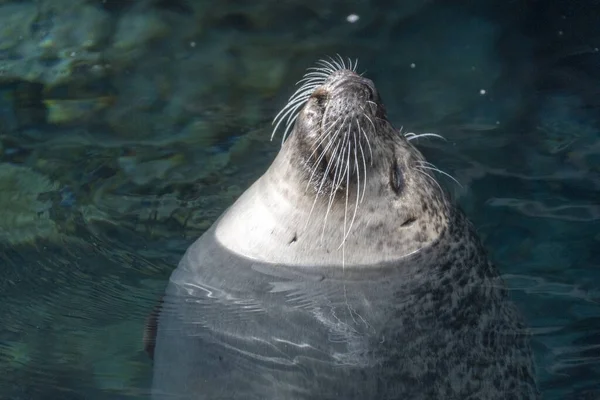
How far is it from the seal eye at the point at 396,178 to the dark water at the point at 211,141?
1182mm

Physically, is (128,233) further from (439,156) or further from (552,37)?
(552,37)

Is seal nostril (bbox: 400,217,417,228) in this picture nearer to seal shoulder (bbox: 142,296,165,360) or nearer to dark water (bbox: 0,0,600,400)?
dark water (bbox: 0,0,600,400)

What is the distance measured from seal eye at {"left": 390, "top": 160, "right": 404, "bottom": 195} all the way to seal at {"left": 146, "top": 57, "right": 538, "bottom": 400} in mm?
10

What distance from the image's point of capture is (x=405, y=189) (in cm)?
442

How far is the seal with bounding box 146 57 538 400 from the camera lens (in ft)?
13.1

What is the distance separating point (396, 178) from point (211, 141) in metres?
2.05

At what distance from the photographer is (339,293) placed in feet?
13.8

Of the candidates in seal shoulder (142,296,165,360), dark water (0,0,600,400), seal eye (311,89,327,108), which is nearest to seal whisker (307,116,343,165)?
seal eye (311,89,327,108)

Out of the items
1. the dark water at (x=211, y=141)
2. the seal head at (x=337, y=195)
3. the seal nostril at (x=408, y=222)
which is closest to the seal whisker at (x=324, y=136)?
the seal head at (x=337, y=195)

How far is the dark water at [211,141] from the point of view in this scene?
15.8 ft

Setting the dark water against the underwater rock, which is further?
the underwater rock

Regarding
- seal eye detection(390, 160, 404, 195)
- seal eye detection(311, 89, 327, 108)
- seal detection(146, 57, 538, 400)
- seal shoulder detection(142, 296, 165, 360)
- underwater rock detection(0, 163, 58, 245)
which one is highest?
seal eye detection(311, 89, 327, 108)

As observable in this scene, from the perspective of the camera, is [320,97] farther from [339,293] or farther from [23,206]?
[23,206]

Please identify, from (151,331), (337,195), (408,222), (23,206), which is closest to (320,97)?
(337,195)
